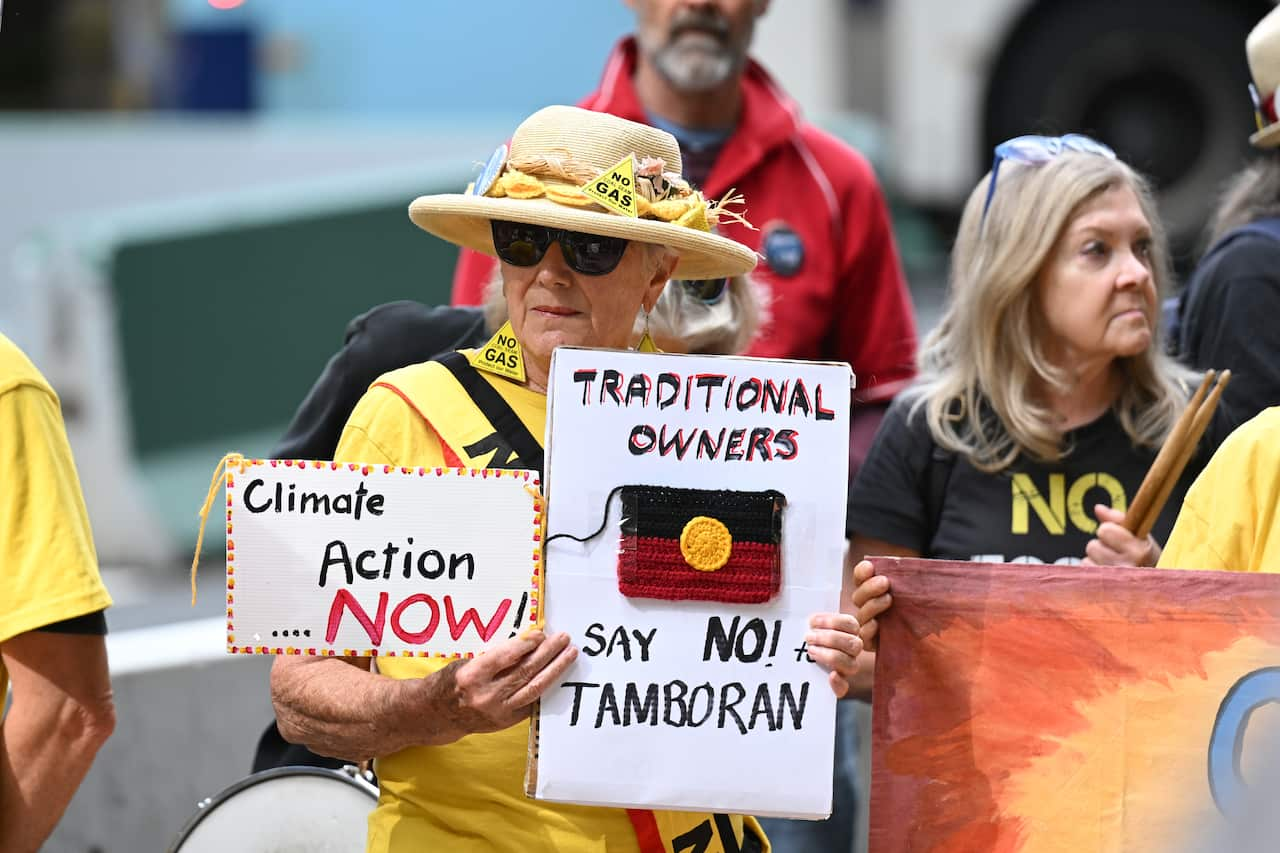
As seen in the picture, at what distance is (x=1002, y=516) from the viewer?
3.71 meters

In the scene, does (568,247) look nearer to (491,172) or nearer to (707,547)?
(491,172)

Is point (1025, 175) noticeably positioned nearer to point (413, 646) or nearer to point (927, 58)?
point (413, 646)

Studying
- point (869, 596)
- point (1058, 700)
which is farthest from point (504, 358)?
point (1058, 700)

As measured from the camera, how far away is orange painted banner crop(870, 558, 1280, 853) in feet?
9.47

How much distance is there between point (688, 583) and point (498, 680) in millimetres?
290

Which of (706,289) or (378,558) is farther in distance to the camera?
(706,289)

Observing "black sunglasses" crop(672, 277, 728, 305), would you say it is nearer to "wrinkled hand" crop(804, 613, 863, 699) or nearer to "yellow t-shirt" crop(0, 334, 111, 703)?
"wrinkled hand" crop(804, 613, 863, 699)

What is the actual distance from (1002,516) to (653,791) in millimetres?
1272

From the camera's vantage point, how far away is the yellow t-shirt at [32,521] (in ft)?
8.83

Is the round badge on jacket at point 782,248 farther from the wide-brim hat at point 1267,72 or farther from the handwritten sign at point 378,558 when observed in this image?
the handwritten sign at point 378,558

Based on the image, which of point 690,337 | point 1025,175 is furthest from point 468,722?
point 1025,175

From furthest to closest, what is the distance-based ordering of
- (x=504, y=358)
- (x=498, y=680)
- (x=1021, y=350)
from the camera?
(x=1021, y=350)
(x=504, y=358)
(x=498, y=680)

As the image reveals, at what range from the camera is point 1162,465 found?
3.34 meters

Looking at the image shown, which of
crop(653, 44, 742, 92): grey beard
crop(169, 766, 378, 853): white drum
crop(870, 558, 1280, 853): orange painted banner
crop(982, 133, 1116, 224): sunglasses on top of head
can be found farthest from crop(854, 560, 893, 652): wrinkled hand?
crop(653, 44, 742, 92): grey beard
